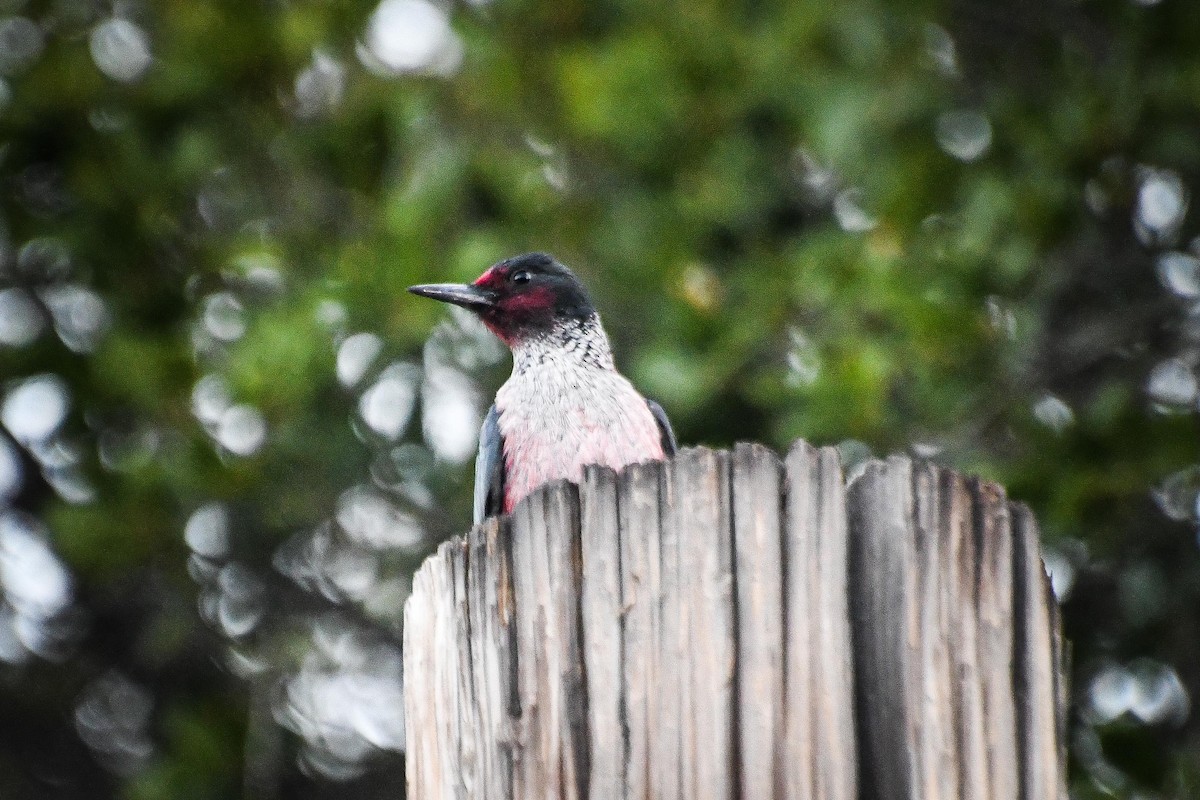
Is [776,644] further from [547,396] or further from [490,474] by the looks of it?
[547,396]

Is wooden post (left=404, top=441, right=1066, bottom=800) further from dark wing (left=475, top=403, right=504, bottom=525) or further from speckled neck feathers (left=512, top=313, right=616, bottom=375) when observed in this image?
speckled neck feathers (left=512, top=313, right=616, bottom=375)

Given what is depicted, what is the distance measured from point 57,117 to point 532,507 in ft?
18.4

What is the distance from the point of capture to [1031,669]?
2.04m

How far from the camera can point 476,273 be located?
18.2 ft

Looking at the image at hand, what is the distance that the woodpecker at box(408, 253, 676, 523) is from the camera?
4449 mm

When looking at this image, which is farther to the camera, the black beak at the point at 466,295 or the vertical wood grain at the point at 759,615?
the black beak at the point at 466,295

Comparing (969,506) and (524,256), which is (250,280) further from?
(969,506)

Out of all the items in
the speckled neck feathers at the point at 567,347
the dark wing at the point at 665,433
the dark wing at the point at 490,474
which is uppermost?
the speckled neck feathers at the point at 567,347

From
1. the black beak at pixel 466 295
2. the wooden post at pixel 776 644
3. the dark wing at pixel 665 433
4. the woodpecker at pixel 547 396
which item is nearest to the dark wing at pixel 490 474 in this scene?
the woodpecker at pixel 547 396

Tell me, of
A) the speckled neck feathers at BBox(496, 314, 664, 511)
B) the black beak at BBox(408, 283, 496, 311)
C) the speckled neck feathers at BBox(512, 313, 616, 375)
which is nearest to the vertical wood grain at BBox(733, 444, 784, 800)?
the speckled neck feathers at BBox(496, 314, 664, 511)

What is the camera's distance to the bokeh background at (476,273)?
5625 millimetres

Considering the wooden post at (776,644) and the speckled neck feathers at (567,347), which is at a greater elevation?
the speckled neck feathers at (567,347)

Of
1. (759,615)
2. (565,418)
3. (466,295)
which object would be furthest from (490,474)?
(759,615)

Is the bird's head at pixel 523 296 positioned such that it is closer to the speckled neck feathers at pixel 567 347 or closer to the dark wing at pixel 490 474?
the speckled neck feathers at pixel 567 347
